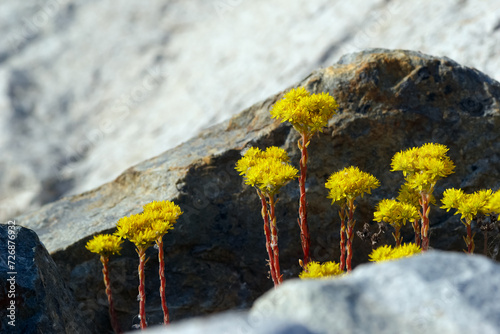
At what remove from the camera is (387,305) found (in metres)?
1.76

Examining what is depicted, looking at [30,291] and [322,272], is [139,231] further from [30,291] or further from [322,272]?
[322,272]

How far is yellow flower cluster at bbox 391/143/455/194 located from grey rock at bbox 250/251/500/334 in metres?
1.29

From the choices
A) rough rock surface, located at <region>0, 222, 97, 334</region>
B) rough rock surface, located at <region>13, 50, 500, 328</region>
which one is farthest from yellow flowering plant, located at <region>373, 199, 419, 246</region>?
rough rock surface, located at <region>0, 222, 97, 334</region>

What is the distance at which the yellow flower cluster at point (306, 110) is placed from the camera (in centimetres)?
342

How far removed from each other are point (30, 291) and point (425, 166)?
99.8 inches

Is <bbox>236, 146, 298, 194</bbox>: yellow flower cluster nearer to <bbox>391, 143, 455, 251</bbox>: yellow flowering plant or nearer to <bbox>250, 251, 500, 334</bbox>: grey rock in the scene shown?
<bbox>391, 143, 455, 251</bbox>: yellow flowering plant

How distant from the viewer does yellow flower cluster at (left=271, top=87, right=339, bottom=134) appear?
11.2 ft

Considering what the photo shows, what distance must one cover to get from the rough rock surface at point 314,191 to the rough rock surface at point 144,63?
2.93 meters

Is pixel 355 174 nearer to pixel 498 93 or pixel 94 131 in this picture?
pixel 498 93

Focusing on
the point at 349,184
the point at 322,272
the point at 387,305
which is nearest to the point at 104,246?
the point at 322,272

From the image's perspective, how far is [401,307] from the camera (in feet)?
5.72

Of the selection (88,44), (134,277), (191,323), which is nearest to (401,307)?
(191,323)

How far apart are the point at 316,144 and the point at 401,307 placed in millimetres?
2907

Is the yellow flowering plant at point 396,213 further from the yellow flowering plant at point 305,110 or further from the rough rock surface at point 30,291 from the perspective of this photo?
the rough rock surface at point 30,291
